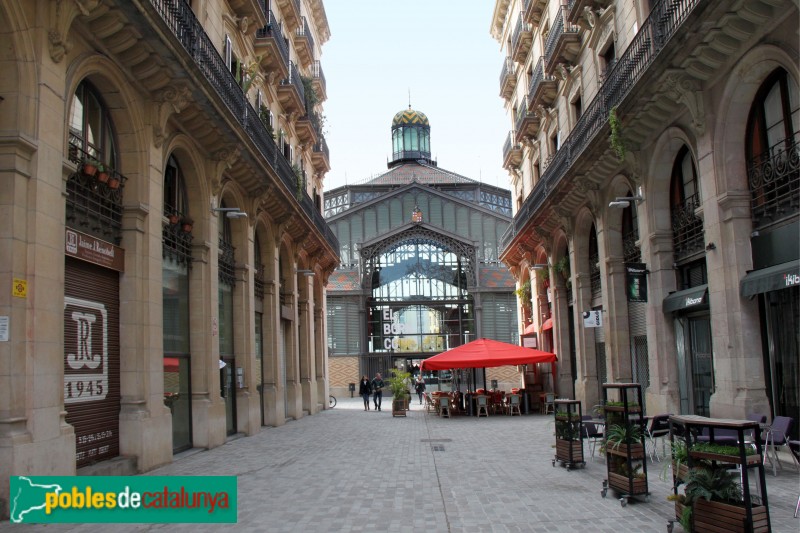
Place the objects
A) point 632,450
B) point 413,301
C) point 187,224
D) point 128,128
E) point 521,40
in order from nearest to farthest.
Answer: point 632,450, point 128,128, point 187,224, point 521,40, point 413,301

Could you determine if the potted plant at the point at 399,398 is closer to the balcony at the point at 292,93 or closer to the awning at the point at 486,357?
the awning at the point at 486,357

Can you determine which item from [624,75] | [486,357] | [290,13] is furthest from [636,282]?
[290,13]

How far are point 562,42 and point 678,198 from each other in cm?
838

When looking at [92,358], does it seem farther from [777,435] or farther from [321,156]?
[321,156]

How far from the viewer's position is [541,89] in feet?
90.0

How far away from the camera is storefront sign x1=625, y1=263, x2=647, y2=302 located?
57.6ft

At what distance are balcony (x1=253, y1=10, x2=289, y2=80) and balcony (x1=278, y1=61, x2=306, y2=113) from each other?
0.70 m

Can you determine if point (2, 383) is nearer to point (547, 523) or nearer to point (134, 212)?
point (134, 212)

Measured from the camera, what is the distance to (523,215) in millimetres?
31250

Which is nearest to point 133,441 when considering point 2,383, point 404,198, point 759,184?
point 2,383

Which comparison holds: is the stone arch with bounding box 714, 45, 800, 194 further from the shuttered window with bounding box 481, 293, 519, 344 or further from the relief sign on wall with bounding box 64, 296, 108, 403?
the shuttered window with bounding box 481, 293, 519, 344

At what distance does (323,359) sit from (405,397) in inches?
337

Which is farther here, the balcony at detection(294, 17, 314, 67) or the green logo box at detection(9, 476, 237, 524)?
the balcony at detection(294, 17, 314, 67)

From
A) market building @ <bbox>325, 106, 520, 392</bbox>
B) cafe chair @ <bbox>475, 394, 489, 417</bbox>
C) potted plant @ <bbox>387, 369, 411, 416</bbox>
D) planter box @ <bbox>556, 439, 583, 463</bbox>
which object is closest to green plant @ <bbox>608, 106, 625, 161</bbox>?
planter box @ <bbox>556, 439, 583, 463</bbox>
